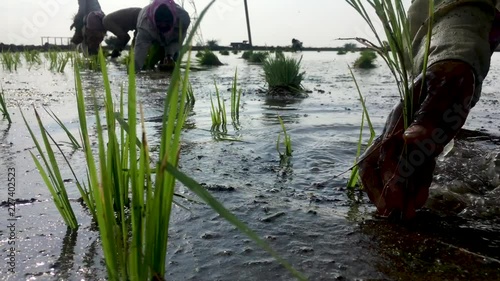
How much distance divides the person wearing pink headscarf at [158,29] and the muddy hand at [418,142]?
608 centimetres

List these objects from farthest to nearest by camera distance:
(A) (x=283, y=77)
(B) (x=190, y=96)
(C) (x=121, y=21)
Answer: (C) (x=121, y=21), (A) (x=283, y=77), (B) (x=190, y=96)

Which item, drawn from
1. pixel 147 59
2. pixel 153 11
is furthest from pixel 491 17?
pixel 147 59

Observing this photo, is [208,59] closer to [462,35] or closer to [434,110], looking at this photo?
[462,35]

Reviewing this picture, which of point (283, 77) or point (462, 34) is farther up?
point (462, 34)

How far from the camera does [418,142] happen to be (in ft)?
3.61

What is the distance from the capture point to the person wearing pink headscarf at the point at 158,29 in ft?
23.5

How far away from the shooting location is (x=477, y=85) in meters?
1.28

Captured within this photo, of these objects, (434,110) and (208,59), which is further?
(208,59)

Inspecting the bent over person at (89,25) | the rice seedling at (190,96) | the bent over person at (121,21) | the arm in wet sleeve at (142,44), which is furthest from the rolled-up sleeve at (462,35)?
the bent over person at (89,25)

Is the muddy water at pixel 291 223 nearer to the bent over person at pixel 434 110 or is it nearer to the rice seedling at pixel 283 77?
the bent over person at pixel 434 110

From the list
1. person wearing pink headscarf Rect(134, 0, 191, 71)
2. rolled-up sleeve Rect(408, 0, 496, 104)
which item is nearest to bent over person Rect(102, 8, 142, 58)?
person wearing pink headscarf Rect(134, 0, 191, 71)

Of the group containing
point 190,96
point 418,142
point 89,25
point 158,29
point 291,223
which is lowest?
point 291,223

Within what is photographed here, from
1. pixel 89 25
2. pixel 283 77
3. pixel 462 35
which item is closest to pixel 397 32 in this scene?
pixel 462 35

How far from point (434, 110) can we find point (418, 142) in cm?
12
